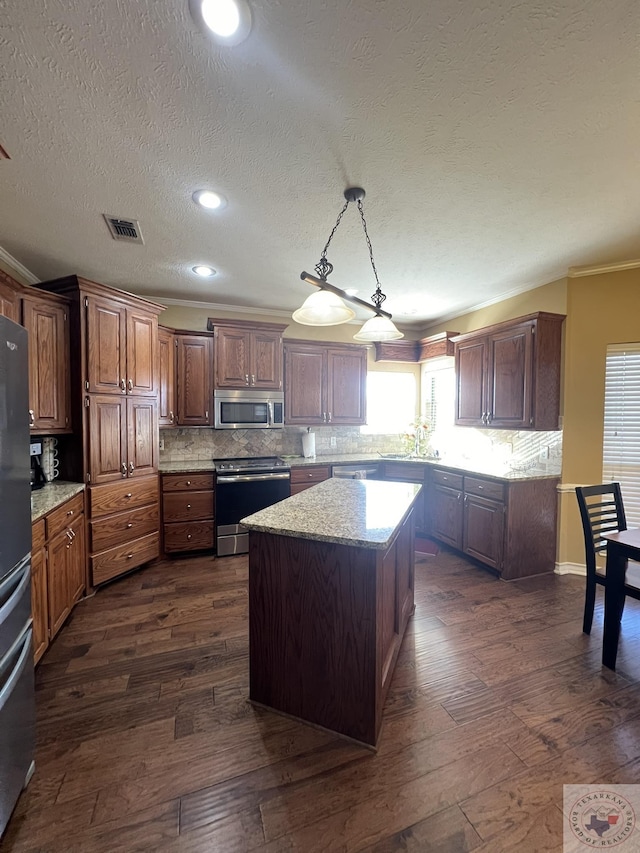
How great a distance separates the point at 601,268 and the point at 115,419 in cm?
449

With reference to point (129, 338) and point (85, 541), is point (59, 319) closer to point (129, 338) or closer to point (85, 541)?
point (129, 338)

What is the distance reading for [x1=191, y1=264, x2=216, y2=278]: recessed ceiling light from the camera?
3.27 m

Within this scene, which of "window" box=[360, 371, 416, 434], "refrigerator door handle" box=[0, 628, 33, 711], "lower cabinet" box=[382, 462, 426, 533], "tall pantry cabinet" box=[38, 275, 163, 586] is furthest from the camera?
"window" box=[360, 371, 416, 434]

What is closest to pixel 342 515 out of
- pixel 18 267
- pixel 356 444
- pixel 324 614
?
pixel 324 614

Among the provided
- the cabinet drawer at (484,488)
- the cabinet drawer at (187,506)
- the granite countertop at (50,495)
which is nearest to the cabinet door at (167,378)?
the cabinet drawer at (187,506)

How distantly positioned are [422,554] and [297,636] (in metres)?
2.42

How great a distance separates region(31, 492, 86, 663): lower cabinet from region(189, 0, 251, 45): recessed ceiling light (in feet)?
7.93

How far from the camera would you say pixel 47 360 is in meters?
2.69

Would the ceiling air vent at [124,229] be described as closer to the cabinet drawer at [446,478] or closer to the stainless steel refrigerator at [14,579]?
the stainless steel refrigerator at [14,579]

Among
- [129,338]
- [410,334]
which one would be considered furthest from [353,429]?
[129,338]

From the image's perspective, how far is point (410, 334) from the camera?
5.36 m

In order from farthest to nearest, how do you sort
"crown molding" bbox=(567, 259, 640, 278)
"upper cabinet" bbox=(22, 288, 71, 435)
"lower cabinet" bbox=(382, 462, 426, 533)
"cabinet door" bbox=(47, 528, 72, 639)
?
"lower cabinet" bbox=(382, 462, 426, 533)
"crown molding" bbox=(567, 259, 640, 278)
"upper cabinet" bbox=(22, 288, 71, 435)
"cabinet door" bbox=(47, 528, 72, 639)

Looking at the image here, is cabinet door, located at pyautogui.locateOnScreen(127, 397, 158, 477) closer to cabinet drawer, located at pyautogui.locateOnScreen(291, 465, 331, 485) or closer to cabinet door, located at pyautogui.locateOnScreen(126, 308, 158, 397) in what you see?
cabinet door, located at pyautogui.locateOnScreen(126, 308, 158, 397)

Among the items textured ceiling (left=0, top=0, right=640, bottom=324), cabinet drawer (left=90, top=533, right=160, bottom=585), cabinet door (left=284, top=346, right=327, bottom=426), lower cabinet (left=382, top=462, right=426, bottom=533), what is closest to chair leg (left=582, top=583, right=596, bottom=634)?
lower cabinet (left=382, top=462, right=426, bottom=533)
